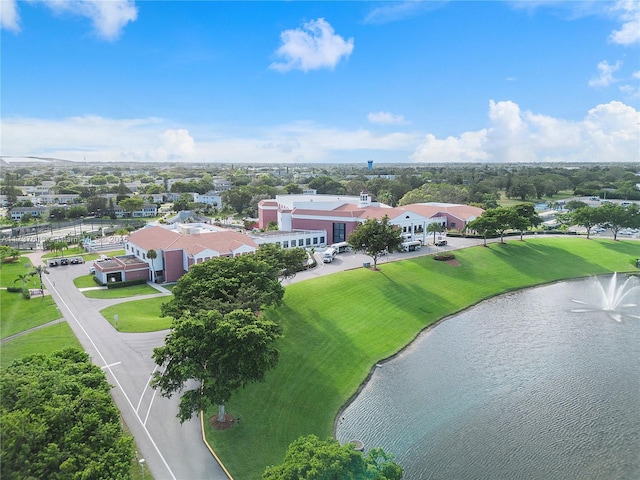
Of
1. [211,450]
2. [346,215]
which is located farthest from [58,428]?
[346,215]

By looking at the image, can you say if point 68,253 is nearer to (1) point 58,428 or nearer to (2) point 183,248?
(2) point 183,248

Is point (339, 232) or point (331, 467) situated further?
point (339, 232)

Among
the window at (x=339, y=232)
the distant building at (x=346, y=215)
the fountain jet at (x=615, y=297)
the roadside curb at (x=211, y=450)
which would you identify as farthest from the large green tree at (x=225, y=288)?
the window at (x=339, y=232)

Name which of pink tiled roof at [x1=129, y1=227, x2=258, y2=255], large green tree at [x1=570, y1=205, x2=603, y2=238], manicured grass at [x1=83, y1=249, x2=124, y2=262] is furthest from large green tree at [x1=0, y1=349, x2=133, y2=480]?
large green tree at [x1=570, y1=205, x2=603, y2=238]

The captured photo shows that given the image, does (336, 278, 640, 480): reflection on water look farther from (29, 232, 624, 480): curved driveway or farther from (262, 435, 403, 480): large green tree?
(29, 232, 624, 480): curved driveway

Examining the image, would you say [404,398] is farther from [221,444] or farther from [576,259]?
[576,259]

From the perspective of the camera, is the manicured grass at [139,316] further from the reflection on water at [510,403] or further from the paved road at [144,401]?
the reflection on water at [510,403]
